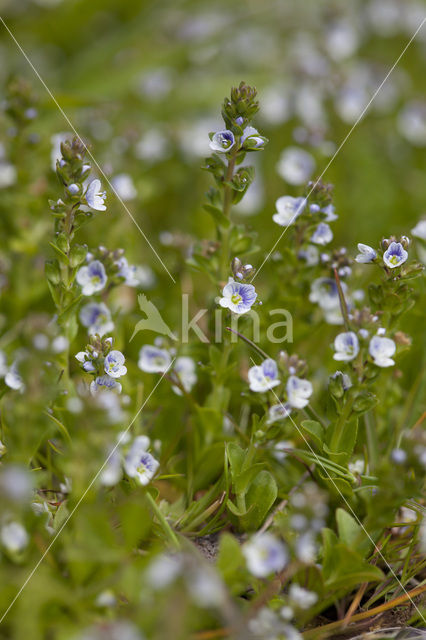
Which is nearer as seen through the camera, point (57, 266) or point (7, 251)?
point (57, 266)

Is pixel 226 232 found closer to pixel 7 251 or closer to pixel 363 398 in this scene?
pixel 363 398

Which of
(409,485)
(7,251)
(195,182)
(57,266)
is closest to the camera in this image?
(409,485)

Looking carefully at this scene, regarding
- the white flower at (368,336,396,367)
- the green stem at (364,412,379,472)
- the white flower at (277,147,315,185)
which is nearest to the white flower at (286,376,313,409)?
the white flower at (368,336,396,367)

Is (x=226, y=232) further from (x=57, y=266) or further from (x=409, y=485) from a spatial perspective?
(x=409, y=485)

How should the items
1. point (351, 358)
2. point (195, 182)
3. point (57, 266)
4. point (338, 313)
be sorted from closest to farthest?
point (351, 358), point (57, 266), point (338, 313), point (195, 182)

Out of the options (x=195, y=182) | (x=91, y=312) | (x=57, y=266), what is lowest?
(x=195, y=182)

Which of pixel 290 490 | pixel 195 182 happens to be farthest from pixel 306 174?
pixel 290 490

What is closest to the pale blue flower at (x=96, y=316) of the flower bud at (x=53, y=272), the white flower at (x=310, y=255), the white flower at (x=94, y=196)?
the flower bud at (x=53, y=272)

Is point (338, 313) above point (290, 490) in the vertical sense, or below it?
above
